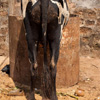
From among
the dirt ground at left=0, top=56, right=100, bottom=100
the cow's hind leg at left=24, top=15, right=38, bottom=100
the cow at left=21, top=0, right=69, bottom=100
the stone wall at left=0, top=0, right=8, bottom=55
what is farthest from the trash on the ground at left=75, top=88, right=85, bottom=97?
the stone wall at left=0, top=0, right=8, bottom=55

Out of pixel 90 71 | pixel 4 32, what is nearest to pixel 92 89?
pixel 90 71

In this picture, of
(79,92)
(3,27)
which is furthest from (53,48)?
(3,27)

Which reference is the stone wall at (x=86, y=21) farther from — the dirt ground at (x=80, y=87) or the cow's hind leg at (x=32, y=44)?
the cow's hind leg at (x=32, y=44)

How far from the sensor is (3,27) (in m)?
5.82

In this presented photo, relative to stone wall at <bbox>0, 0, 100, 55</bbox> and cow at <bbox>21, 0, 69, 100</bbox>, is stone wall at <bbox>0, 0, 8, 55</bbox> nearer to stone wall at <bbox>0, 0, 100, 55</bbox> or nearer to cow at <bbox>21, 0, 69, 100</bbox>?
stone wall at <bbox>0, 0, 100, 55</bbox>

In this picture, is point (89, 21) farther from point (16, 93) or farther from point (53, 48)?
point (16, 93)

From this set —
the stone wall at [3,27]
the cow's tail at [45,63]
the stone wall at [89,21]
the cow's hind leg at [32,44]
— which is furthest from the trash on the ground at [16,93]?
the stone wall at [89,21]

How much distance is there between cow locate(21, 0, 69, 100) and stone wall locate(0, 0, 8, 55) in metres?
2.83

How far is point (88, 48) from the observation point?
5906 mm

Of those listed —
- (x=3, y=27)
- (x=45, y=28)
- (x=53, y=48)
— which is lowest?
(x=53, y=48)

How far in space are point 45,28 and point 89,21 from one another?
3.19m

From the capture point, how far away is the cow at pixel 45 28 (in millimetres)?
2824

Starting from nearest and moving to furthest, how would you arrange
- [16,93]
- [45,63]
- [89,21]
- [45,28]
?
[45,28], [45,63], [16,93], [89,21]

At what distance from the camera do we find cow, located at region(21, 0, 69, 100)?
2824mm
